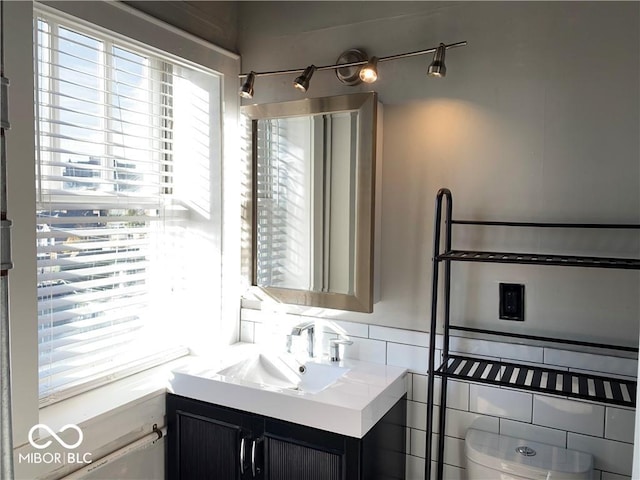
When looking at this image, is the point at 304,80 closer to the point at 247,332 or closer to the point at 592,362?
the point at 247,332

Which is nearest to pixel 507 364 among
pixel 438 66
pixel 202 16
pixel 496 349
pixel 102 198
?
pixel 496 349

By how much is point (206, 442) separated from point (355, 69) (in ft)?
4.70

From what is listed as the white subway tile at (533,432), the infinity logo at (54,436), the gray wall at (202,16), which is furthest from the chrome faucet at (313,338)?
the gray wall at (202,16)

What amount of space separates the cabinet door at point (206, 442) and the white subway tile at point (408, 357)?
0.57m

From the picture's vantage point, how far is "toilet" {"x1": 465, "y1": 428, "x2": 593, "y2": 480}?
1526 mm

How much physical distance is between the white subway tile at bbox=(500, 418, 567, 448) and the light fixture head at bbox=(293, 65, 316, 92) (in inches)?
52.7

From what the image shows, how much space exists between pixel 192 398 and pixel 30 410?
0.52 m

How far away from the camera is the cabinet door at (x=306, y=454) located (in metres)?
1.58

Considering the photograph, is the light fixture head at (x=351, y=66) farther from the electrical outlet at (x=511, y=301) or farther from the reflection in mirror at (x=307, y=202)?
the electrical outlet at (x=511, y=301)

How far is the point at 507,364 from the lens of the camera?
172 centimetres

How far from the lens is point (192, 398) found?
5.93ft

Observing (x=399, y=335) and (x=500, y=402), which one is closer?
(x=500, y=402)

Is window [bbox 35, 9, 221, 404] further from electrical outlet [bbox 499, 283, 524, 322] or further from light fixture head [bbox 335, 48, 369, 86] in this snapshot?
electrical outlet [bbox 499, 283, 524, 322]

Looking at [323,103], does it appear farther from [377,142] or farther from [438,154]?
[438,154]
